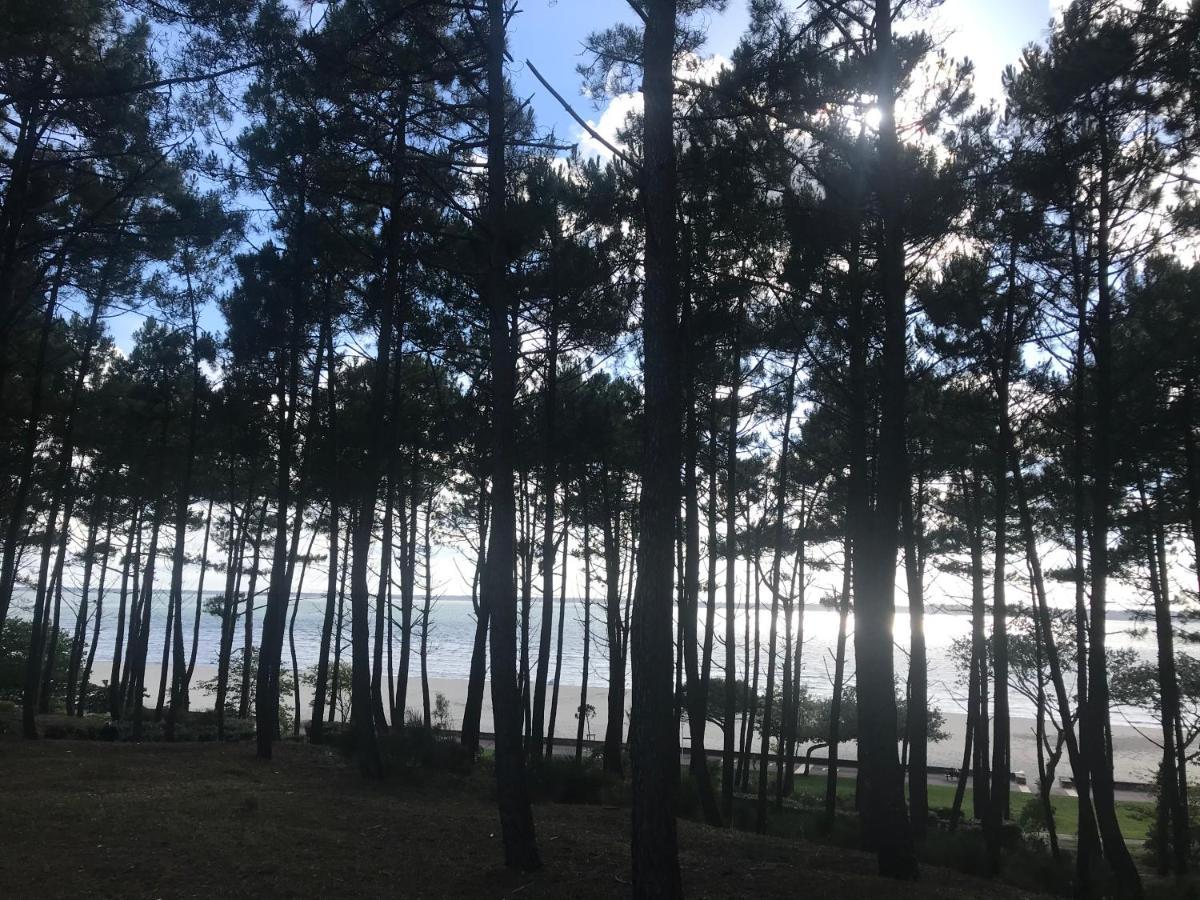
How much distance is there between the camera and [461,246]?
990cm

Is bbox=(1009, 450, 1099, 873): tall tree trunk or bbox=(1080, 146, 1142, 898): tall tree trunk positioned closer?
bbox=(1080, 146, 1142, 898): tall tree trunk

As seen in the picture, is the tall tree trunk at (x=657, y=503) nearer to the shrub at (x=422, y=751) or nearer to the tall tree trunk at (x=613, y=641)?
the shrub at (x=422, y=751)

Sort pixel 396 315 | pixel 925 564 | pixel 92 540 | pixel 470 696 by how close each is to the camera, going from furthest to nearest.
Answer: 1. pixel 92 540
2. pixel 925 564
3. pixel 470 696
4. pixel 396 315

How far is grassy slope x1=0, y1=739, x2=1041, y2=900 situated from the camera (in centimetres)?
559

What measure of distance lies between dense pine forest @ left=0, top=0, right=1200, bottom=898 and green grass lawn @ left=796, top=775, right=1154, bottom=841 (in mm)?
5506

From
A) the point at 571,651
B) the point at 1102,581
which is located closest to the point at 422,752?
the point at 1102,581

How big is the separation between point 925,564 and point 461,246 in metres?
13.2

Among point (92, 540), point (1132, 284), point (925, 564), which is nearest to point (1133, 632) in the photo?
point (925, 564)

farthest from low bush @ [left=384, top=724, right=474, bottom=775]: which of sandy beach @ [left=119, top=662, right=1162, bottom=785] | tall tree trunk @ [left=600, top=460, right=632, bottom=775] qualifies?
sandy beach @ [left=119, top=662, right=1162, bottom=785]

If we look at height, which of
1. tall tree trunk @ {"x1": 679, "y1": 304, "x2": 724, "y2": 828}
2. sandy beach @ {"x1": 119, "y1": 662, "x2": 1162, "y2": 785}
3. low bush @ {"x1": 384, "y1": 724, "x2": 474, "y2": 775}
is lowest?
sandy beach @ {"x1": 119, "y1": 662, "x2": 1162, "y2": 785}

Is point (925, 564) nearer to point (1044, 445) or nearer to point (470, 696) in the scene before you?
point (1044, 445)

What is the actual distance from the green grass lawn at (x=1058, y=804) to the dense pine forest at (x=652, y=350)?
18.1ft

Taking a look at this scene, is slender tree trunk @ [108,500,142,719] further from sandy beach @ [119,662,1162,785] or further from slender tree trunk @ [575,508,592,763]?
sandy beach @ [119,662,1162,785]

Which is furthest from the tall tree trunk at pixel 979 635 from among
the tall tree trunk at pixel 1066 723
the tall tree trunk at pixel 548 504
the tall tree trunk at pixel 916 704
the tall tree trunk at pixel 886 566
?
the tall tree trunk at pixel 886 566
